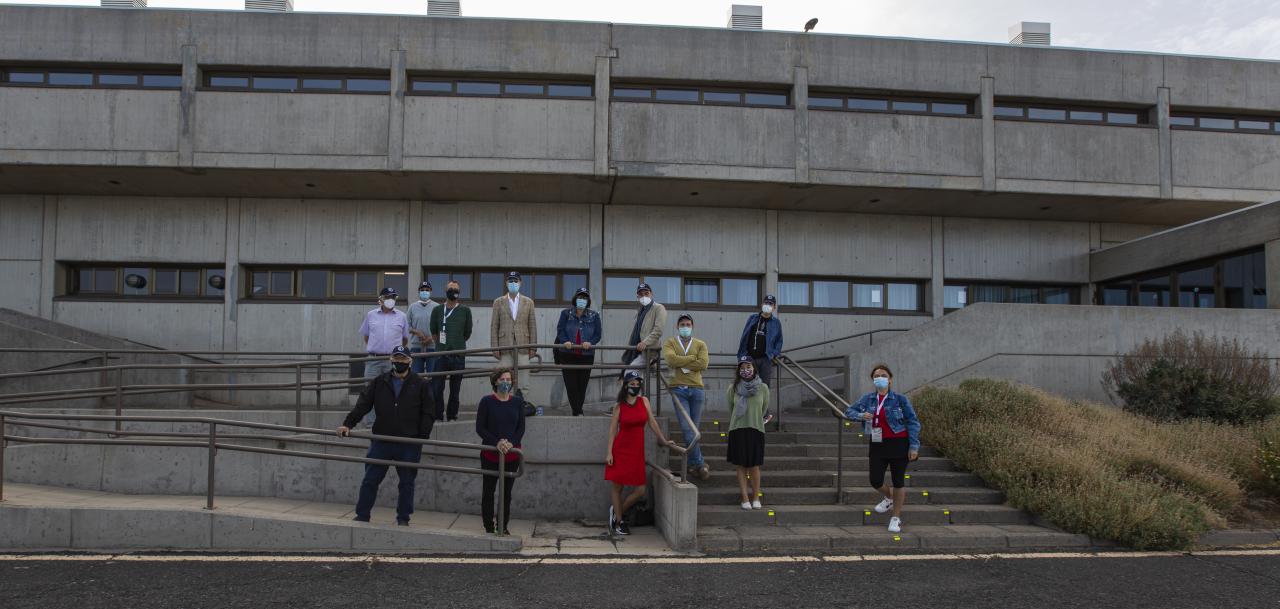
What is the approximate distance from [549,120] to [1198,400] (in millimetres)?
11034

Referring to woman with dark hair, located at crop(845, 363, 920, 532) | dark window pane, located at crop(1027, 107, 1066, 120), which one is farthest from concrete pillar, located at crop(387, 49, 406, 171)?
dark window pane, located at crop(1027, 107, 1066, 120)

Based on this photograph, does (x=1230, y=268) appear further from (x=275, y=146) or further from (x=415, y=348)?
(x=275, y=146)

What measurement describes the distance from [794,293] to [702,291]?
1910mm

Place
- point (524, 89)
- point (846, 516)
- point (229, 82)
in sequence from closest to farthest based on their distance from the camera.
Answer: point (846, 516) < point (229, 82) < point (524, 89)

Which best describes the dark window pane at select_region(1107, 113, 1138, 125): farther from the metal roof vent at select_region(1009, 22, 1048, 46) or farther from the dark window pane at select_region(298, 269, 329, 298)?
the dark window pane at select_region(298, 269, 329, 298)

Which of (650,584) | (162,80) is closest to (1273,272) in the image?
(650,584)

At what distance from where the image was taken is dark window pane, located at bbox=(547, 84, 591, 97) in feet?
46.9

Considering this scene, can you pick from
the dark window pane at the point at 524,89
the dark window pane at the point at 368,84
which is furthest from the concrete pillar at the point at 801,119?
the dark window pane at the point at 368,84

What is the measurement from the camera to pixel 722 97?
14.6 meters

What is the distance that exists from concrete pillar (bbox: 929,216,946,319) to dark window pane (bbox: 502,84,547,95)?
8.45m

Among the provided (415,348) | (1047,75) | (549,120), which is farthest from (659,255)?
(1047,75)

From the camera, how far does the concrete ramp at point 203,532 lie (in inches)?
261

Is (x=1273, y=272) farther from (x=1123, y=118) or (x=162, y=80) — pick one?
(x=162, y=80)

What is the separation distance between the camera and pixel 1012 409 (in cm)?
990
